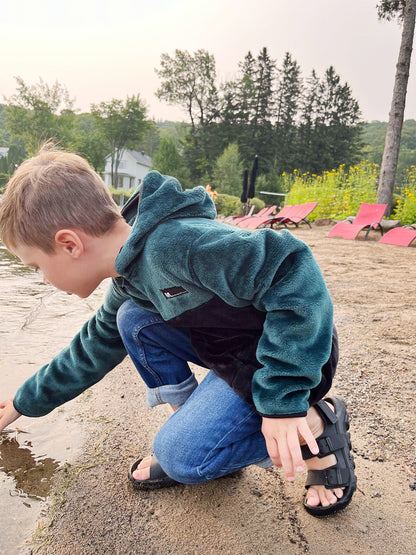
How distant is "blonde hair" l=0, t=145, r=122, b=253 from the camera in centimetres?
120

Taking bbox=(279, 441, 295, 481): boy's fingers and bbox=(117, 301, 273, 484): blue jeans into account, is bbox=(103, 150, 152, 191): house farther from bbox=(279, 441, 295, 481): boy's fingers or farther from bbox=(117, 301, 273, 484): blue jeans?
bbox=(279, 441, 295, 481): boy's fingers

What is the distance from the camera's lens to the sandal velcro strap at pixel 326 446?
1.19 meters

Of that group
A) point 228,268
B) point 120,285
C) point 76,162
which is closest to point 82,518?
point 120,285

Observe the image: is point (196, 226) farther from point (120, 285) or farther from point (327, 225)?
point (327, 225)

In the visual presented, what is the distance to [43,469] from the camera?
4.60ft

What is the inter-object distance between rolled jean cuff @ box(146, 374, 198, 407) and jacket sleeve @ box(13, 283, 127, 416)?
22 centimetres

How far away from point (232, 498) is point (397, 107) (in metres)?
9.93

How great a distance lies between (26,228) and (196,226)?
0.53 m

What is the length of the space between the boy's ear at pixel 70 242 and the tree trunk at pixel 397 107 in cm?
938

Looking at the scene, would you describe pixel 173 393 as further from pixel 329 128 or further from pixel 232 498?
pixel 329 128

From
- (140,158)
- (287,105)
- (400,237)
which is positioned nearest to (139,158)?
(140,158)

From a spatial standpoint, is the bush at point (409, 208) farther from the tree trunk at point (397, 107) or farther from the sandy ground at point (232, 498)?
the sandy ground at point (232, 498)

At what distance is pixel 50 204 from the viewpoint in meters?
1.20

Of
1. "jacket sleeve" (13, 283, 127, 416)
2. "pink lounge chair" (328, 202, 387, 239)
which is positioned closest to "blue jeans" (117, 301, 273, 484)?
"jacket sleeve" (13, 283, 127, 416)
